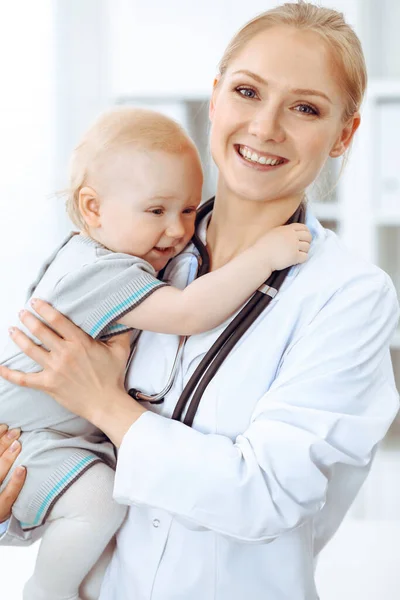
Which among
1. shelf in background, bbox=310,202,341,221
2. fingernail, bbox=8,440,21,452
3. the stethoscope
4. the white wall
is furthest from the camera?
shelf in background, bbox=310,202,341,221

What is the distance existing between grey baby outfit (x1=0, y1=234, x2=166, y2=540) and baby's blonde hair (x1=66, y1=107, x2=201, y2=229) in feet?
0.46

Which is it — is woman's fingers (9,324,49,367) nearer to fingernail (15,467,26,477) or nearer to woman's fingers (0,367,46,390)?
woman's fingers (0,367,46,390)

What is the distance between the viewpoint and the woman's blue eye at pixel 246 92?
4.79 feet

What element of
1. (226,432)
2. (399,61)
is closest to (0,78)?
(399,61)

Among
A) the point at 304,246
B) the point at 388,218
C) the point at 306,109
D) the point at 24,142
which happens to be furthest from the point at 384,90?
the point at 304,246

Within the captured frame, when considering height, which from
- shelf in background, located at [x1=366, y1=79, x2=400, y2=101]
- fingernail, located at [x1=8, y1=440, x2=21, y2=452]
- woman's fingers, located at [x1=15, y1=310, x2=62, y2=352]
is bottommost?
shelf in background, located at [x1=366, y1=79, x2=400, y2=101]

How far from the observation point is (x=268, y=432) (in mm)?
1275

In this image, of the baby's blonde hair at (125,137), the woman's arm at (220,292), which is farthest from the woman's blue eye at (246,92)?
the woman's arm at (220,292)

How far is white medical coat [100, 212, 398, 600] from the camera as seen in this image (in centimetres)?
127

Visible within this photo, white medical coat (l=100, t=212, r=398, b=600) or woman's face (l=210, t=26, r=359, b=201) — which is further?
woman's face (l=210, t=26, r=359, b=201)

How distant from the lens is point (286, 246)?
1.40 metres

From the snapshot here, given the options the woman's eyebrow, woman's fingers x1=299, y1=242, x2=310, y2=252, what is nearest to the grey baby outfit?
woman's fingers x1=299, y1=242, x2=310, y2=252

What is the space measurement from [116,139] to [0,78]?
7.69 ft

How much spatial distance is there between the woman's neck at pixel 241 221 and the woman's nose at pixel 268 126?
0.15 metres
